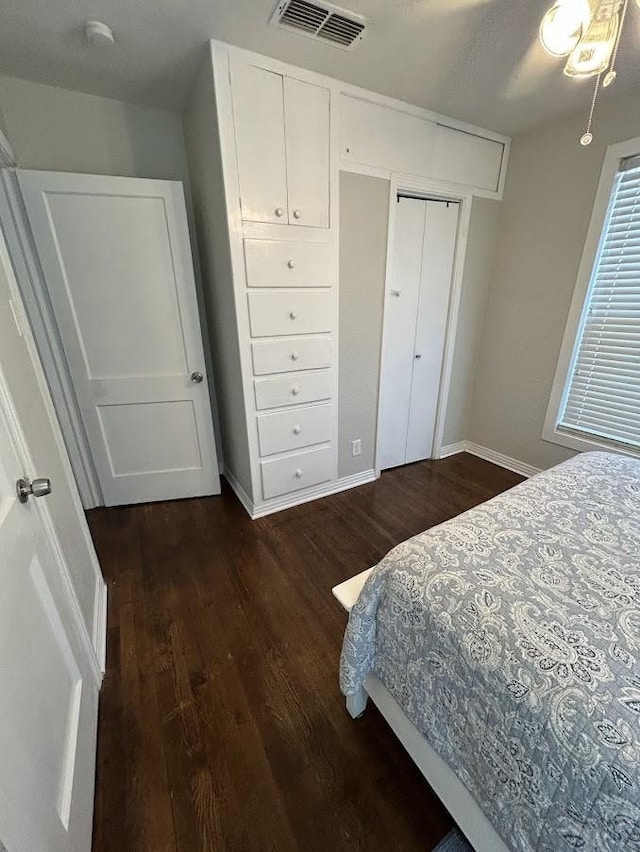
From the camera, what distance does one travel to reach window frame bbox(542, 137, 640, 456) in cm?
204

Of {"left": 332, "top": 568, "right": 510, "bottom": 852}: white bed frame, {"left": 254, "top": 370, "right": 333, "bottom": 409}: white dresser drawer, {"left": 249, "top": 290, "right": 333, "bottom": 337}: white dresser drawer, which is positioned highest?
{"left": 249, "top": 290, "right": 333, "bottom": 337}: white dresser drawer

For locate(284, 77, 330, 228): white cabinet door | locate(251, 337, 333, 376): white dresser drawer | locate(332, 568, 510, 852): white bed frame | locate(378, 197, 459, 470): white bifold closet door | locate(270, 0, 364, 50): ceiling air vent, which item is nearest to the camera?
locate(332, 568, 510, 852): white bed frame

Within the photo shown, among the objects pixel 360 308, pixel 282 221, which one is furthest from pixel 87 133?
pixel 360 308

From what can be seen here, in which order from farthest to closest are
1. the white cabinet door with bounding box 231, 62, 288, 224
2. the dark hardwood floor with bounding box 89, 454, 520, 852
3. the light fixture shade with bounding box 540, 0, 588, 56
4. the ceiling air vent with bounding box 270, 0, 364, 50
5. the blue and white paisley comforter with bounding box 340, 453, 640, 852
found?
the white cabinet door with bounding box 231, 62, 288, 224
the ceiling air vent with bounding box 270, 0, 364, 50
the light fixture shade with bounding box 540, 0, 588, 56
the dark hardwood floor with bounding box 89, 454, 520, 852
the blue and white paisley comforter with bounding box 340, 453, 640, 852

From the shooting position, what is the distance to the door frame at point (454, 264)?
7.14ft

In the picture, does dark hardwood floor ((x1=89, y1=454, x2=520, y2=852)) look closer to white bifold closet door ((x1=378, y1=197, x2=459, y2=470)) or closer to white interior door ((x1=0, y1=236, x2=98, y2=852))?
white interior door ((x1=0, y1=236, x2=98, y2=852))

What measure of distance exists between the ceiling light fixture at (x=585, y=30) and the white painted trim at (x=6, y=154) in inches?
90.7

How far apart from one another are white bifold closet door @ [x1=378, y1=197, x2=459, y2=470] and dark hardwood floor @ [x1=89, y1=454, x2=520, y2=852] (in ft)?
2.99

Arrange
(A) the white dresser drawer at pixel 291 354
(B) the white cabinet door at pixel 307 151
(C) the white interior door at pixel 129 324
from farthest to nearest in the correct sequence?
1. (A) the white dresser drawer at pixel 291 354
2. (C) the white interior door at pixel 129 324
3. (B) the white cabinet door at pixel 307 151

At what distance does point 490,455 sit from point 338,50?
2860mm

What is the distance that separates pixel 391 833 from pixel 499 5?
9.23ft

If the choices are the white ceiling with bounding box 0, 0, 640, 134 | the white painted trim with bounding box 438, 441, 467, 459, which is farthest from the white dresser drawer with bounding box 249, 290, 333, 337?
the white painted trim with bounding box 438, 441, 467, 459

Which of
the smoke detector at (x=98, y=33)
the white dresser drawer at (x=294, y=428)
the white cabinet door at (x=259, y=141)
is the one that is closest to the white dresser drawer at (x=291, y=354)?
the white dresser drawer at (x=294, y=428)

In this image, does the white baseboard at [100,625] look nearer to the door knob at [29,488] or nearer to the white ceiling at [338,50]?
the door knob at [29,488]
